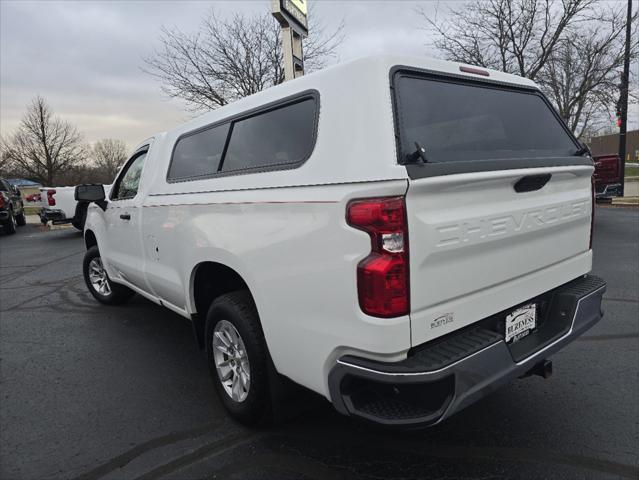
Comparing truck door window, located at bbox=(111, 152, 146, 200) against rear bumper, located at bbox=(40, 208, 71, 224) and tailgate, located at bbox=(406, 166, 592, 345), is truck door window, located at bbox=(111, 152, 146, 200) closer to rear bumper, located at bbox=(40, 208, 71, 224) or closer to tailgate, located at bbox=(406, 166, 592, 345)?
tailgate, located at bbox=(406, 166, 592, 345)

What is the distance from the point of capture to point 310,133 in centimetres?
223

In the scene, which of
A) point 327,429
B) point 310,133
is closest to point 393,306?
point 310,133

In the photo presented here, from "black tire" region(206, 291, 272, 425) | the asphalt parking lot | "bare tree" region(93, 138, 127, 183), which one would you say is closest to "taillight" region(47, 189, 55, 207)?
the asphalt parking lot

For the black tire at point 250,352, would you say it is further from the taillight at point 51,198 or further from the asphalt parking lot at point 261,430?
the taillight at point 51,198

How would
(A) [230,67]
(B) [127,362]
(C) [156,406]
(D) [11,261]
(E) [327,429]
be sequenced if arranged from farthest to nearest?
(A) [230,67]
(D) [11,261]
(B) [127,362]
(C) [156,406]
(E) [327,429]

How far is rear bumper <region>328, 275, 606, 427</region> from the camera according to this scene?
1.86 metres

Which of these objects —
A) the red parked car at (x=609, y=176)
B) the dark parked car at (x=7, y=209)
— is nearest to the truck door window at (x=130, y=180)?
the red parked car at (x=609, y=176)

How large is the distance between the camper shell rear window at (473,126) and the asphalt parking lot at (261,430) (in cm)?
153

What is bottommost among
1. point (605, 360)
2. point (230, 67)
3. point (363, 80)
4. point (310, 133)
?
point (605, 360)

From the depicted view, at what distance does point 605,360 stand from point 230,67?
15419 millimetres

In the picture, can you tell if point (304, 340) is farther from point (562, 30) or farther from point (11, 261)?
point (562, 30)

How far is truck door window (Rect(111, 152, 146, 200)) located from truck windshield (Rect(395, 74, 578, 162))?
2.75 m

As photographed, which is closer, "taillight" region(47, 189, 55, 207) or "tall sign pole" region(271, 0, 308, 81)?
"tall sign pole" region(271, 0, 308, 81)

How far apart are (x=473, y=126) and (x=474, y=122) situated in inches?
1.4
